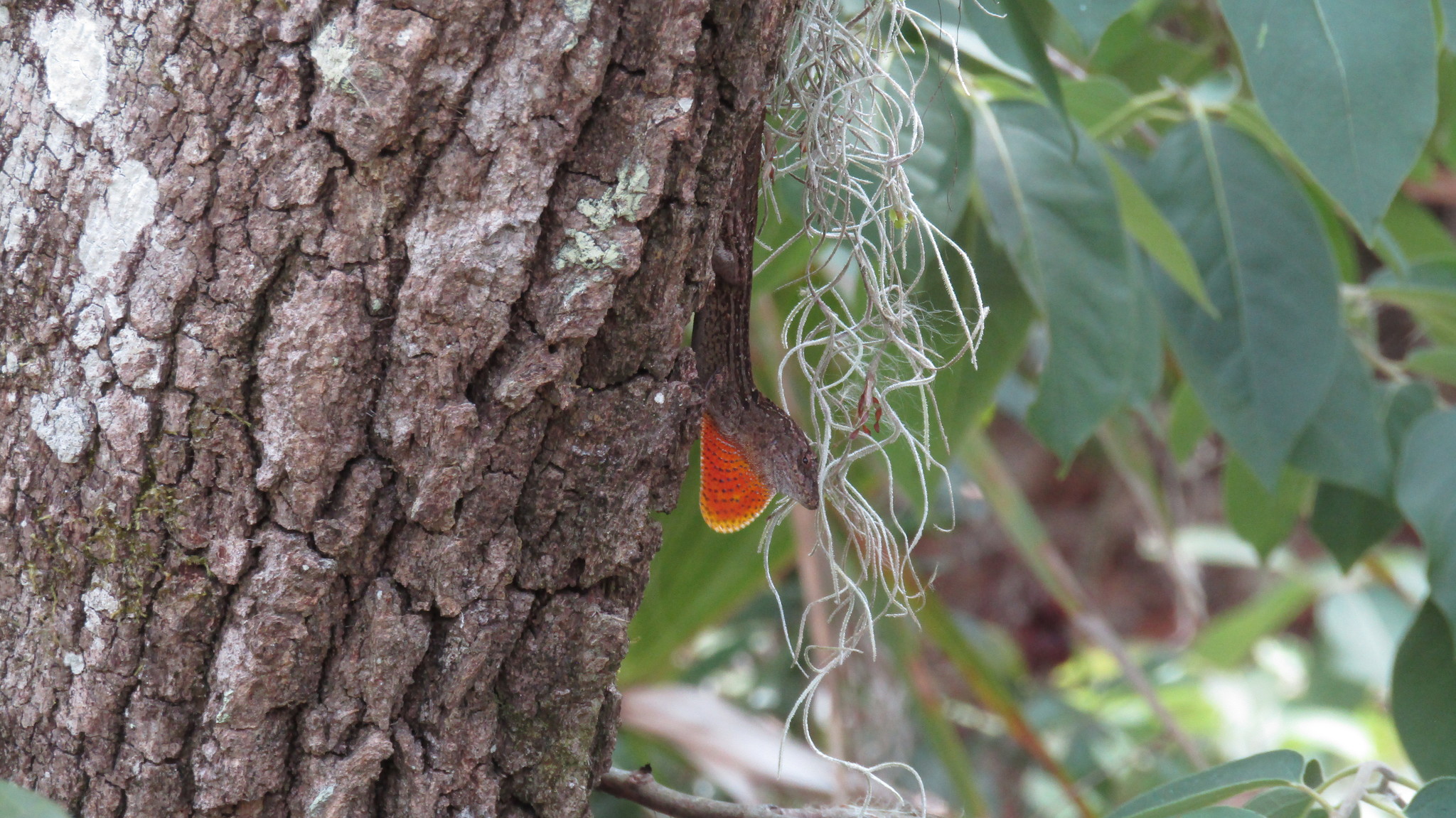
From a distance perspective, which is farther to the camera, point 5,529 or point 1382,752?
point 1382,752

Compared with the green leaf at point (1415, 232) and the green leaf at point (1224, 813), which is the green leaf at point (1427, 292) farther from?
the green leaf at point (1224, 813)

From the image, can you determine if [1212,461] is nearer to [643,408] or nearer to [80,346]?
[643,408]

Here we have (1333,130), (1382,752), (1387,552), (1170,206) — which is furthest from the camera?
(1387,552)

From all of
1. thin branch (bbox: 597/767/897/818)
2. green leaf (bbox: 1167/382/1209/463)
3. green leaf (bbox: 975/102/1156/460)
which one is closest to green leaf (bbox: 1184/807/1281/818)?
thin branch (bbox: 597/767/897/818)

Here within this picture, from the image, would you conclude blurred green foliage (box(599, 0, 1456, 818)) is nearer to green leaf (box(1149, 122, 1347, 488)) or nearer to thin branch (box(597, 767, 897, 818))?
green leaf (box(1149, 122, 1347, 488))

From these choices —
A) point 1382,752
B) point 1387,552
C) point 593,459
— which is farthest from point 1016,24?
point 1387,552

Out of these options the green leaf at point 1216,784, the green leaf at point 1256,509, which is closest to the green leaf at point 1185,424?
the green leaf at point 1256,509

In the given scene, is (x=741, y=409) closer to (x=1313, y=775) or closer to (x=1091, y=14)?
(x=1091, y=14)
